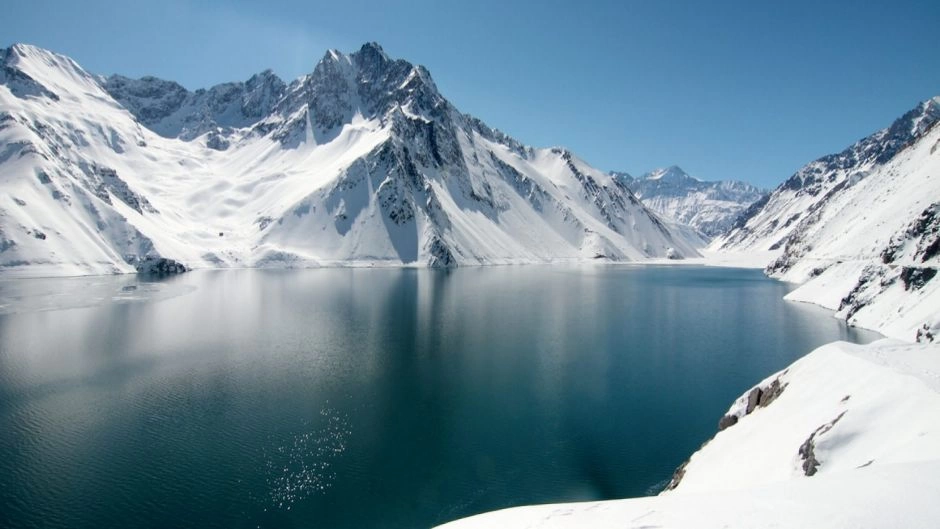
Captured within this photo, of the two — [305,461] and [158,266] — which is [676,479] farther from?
[158,266]

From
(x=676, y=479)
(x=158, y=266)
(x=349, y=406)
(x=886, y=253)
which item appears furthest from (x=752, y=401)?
(x=158, y=266)

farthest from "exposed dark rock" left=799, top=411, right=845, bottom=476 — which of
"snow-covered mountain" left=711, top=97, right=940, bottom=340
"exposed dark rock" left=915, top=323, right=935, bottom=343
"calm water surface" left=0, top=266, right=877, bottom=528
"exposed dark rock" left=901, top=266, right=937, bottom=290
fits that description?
"exposed dark rock" left=901, top=266, right=937, bottom=290

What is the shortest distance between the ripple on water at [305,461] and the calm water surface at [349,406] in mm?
158

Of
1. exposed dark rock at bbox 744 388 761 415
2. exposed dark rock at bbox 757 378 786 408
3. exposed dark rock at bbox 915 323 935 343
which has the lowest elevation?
exposed dark rock at bbox 744 388 761 415

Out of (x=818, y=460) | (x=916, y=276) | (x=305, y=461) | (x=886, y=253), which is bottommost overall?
(x=305, y=461)

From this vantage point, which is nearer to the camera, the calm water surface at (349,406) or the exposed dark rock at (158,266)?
the calm water surface at (349,406)

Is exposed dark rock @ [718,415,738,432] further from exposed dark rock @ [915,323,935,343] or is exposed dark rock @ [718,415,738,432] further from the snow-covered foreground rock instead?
exposed dark rock @ [915,323,935,343]

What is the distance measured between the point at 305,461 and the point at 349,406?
33.2 ft

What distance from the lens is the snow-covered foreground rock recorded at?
12.8 meters

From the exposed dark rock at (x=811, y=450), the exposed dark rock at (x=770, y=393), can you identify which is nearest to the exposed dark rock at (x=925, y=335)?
the exposed dark rock at (x=770, y=393)

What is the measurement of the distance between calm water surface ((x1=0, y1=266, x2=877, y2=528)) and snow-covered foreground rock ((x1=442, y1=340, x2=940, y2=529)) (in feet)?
23.5

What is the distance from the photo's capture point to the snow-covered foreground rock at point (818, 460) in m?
12.8

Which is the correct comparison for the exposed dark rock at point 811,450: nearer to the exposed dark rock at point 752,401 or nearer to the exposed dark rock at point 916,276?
the exposed dark rock at point 752,401

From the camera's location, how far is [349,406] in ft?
146
